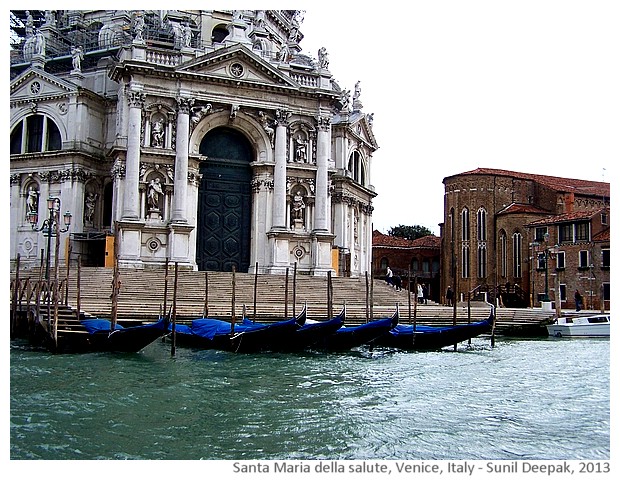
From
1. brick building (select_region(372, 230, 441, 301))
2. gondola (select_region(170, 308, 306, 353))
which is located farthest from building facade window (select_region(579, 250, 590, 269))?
brick building (select_region(372, 230, 441, 301))

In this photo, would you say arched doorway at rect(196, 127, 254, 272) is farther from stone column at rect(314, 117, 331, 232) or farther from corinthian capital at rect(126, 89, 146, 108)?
corinthian capital at rect(126, 89, 146, 108)

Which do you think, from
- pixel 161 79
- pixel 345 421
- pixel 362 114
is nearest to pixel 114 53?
pixel 161 79

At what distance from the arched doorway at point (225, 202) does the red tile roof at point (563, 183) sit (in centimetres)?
690

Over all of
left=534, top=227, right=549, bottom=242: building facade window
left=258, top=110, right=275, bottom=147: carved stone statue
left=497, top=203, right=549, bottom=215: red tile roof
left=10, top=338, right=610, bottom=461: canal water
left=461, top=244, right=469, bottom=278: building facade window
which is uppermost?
left=258, top=110, right=275, bottom=147: carved stone statue

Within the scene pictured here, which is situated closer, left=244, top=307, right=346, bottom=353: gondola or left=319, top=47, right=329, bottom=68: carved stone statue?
left=244, top=307, right=346, bottom=353: gondola

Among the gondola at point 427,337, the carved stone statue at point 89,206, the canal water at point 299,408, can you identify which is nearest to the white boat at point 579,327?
the gondola at point 427,337

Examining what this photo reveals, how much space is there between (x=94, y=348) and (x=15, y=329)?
2276 mm

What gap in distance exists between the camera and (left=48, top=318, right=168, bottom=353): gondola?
887cm

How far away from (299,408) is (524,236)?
17127 millimetres

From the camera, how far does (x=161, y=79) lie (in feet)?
46.4

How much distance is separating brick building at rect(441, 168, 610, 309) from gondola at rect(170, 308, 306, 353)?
23.9 ft

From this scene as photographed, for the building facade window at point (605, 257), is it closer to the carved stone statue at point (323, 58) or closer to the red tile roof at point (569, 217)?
the red tile roof at point (569, 217)

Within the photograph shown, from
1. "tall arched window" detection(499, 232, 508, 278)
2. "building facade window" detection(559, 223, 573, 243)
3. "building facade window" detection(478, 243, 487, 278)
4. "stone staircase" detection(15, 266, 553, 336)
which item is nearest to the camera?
"stone staircase" detection(15, 266, 553, 336)

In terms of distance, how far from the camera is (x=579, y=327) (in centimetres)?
1346
